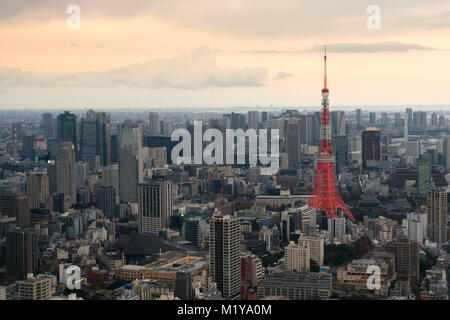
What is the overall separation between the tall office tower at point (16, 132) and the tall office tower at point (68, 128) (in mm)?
1031

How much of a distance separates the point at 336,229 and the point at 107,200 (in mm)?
4321

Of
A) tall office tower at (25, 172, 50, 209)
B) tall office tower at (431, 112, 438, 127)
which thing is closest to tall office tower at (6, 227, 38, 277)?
tall office tower at (25, 172, 50, 209)

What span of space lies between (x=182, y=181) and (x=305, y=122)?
3043 mm

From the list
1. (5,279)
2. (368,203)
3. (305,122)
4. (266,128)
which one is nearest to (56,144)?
(266,128)

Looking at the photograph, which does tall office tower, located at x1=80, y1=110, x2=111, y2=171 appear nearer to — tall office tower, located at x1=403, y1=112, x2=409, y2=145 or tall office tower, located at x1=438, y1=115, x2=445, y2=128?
tall office tower, located at x1=403, y1=112, x2=409, y2=145

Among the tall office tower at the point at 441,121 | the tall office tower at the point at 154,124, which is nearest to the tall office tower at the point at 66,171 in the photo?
the tall office tower at the point at 154,124

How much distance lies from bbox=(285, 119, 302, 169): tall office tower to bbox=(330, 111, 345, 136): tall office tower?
716 mm

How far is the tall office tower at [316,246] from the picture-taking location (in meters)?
6.58

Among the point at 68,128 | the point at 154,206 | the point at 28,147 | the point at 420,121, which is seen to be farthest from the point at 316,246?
the point at 68,128

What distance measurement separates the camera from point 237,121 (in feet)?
37.4

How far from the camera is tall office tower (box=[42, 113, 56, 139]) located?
10859mm

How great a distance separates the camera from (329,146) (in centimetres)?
1177

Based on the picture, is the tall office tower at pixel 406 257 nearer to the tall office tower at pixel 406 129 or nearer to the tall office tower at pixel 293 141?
the tall office tower at pixel 406 129
